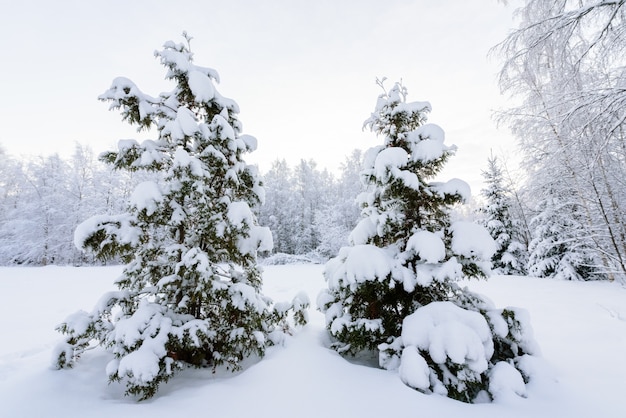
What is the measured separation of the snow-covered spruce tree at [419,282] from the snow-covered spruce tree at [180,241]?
4.54 ft

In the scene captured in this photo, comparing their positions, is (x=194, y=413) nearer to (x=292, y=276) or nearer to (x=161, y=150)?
(x=161, y=150)

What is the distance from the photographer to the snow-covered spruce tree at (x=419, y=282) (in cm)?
299

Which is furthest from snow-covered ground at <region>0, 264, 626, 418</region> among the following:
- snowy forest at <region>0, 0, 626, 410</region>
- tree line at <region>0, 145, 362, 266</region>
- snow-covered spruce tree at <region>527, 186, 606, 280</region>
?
tree line at <region>0, 145, 362, 266</region>

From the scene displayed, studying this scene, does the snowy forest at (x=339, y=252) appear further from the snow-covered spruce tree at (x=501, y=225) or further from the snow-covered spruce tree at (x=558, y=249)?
the snow-covered spruce tree at (x=501, y=225)

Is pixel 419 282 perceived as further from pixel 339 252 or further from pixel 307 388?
pixel 307 388

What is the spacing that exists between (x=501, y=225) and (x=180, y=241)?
54.5 ft

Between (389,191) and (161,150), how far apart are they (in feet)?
11.0

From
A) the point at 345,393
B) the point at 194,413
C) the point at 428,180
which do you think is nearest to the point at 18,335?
the point at 194,413

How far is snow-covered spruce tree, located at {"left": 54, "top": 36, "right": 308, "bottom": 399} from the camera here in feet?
10.6

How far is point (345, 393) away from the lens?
2.93m

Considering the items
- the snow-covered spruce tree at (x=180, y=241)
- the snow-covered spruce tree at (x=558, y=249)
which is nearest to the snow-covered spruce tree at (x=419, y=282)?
the snow-covered spruce tree at (x=180, y=241)

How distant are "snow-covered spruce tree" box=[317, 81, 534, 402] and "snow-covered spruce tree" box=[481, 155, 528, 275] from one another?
13.7m

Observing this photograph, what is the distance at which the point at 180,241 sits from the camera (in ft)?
12.8

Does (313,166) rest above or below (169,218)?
above
